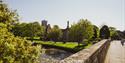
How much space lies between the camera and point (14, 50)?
10.5 meters

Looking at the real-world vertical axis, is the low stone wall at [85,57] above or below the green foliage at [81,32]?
above

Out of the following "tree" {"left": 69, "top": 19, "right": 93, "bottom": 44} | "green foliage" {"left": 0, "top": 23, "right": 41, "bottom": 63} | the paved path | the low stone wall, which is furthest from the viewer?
"tree" {"left": 69, "top": 19, "right": 93, "bottom": 44}

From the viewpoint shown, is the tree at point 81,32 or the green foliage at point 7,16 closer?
the green foliage at point 7,16

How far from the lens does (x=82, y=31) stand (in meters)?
88.8

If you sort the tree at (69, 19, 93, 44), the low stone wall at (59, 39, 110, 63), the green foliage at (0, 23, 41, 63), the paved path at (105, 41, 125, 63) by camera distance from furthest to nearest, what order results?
the tree at (69, 19, 93, 44) → the paved path at (105, 41, 125, 63) → the green foliage at (0, 23, 41, 63) → the low stone wall at (59, 39, 110, 63)

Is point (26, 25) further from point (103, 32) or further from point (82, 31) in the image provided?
point (82, 31)

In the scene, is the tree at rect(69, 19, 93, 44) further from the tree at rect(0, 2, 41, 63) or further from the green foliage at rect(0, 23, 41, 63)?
the green foliage at rect(0, 23, 41, 63)

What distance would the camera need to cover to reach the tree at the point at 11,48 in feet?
32.2

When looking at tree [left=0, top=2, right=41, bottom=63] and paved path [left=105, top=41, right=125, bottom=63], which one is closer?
tree [left=0, top=2, right=41, bottom=63]

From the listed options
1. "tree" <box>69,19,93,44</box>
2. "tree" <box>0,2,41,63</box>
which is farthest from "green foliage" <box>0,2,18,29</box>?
"tree" <box>69,19,93,44</box>

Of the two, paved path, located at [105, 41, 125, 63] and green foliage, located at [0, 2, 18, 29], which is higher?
green foliage, located at [0, 2, 18, 29]

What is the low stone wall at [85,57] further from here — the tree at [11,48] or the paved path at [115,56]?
the paved path at [115,56]

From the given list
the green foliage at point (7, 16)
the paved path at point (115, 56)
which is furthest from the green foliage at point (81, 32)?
the green foliage at point (7, 16)

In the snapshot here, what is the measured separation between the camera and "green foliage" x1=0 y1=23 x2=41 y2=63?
9789 mm
